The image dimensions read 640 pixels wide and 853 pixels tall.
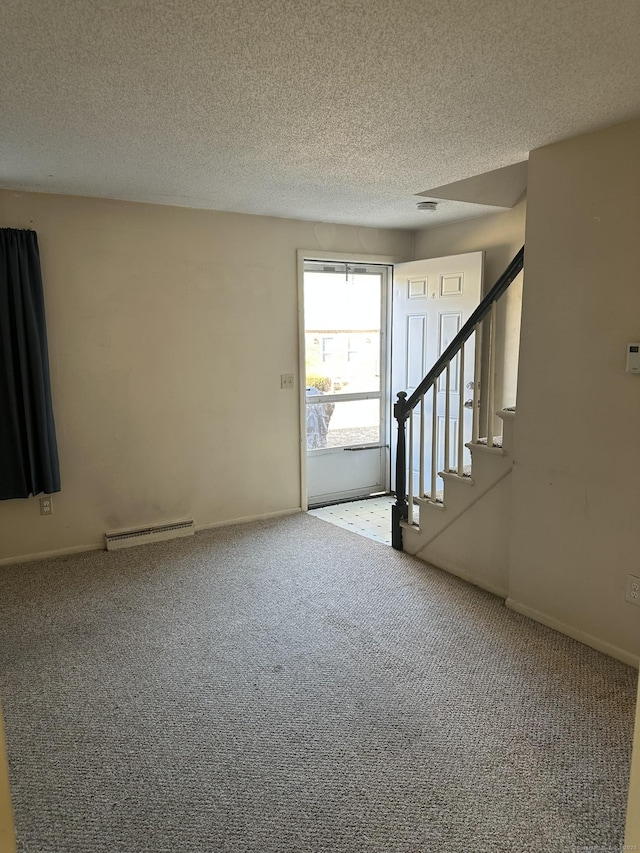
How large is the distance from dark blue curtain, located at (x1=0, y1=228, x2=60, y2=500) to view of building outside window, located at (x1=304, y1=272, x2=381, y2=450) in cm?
206

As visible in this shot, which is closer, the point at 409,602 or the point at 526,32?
the point at 526,32

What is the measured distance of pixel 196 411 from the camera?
13.4ft

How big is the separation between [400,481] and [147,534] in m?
1.80

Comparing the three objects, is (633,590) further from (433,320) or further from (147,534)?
(147,534)

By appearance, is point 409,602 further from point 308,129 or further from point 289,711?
point 308,129

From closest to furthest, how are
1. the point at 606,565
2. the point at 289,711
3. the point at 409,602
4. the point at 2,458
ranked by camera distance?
the point at 289,711 < the point at 606,565 < the point at 409,602 < the point at 2,458

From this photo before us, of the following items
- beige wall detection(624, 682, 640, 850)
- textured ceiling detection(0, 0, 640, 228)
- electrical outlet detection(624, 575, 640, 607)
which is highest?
textured ceiling detection(0, 0, 640, 228)

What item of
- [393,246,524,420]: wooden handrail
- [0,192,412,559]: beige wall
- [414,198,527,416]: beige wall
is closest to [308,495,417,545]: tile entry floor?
[0,192,412,559]: beige wall

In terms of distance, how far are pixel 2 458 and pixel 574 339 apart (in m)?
3.23

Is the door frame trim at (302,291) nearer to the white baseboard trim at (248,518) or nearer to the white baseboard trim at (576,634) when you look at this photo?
the white baseboard trim at (248,518)

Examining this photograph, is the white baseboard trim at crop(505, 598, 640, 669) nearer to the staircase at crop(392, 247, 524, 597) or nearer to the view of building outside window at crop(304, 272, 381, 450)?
the staircase at crop(392, 247, 524, 597)

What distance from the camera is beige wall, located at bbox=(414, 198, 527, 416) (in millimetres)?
3891

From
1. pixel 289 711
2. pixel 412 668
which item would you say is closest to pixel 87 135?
pixel 289 711

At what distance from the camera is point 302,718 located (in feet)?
7.00
